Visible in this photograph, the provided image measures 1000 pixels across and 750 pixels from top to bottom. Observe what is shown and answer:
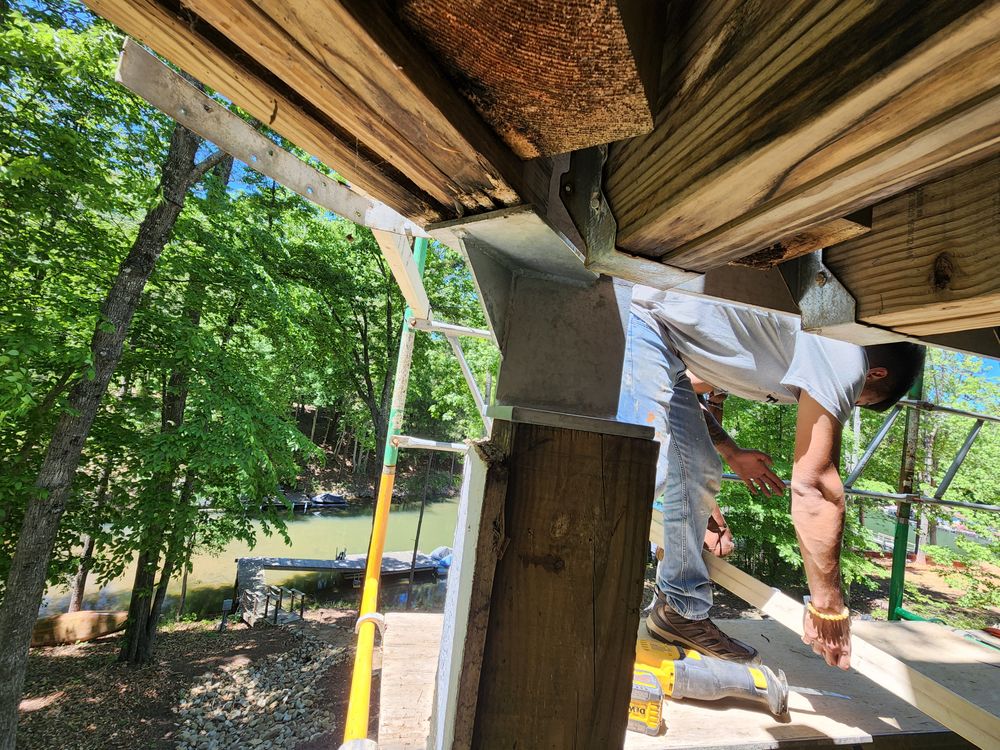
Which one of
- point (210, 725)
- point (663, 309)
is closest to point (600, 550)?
point (663, 309)

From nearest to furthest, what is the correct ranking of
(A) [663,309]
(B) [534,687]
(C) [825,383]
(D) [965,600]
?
(B) [534,687]
(C) [825,383]
(A) [663,309]
(D) [965,600]

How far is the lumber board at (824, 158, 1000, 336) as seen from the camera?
0.68 m

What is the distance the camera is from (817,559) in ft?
7.55

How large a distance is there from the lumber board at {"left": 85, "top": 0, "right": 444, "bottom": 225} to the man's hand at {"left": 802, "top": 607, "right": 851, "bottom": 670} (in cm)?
256

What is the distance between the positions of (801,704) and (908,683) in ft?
2.32

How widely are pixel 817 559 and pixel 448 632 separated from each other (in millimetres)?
2054

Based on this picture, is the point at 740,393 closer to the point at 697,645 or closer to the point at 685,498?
the point at 685,498

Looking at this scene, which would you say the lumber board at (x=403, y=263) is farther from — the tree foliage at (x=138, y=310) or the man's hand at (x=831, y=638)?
the tree foliage at (x=138, y=310)

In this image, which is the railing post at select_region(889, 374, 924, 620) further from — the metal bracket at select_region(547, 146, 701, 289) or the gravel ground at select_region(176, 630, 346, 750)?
the gravel ground at select_region(176, 630, 346, 750)

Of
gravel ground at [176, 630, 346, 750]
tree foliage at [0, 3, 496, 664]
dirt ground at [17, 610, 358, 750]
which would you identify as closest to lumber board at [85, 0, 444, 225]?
tree foliage at [0, 3, 496, 664]

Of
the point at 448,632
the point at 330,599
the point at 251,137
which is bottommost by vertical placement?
the point at 330,599

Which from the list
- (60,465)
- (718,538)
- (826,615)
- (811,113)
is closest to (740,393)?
(718,538)

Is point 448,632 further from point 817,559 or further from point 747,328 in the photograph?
point 747,328

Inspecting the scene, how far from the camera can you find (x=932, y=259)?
2.50ft
